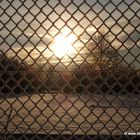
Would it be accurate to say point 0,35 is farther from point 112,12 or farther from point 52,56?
point 112,12

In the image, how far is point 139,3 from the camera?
4020 millimetres

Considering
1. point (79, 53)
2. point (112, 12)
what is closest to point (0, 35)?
point (79, 53)

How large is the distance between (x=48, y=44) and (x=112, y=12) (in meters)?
0.61

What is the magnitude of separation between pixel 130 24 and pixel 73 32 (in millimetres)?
479

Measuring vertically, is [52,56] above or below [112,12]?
below

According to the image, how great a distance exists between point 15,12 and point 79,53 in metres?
0.64

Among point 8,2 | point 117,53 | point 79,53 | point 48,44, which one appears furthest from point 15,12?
point 117,53

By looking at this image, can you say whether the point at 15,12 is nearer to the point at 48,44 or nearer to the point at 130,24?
the point at 48,44

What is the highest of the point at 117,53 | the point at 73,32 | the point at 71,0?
the point at 71,0

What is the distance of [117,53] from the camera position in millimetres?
4098

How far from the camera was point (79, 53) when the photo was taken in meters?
4.18

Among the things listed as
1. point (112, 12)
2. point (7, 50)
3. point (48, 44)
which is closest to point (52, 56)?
point (48, 44)

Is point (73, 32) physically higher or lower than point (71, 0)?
lower

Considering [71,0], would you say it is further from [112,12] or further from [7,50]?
[7,50]
